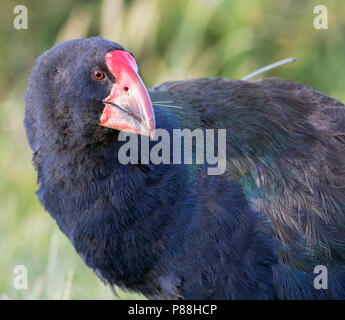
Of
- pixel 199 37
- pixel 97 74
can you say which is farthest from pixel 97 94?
pixel 199 37

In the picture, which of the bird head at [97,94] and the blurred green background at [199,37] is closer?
the bird head at [97,94]

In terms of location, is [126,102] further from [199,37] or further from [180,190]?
[199,37]

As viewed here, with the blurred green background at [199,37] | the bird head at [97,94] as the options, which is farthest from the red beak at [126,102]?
the blurred green background at [199,37]

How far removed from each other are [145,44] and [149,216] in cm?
373

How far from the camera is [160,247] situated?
2.95 metres

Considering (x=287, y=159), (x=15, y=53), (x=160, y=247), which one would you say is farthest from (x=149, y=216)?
(x=15, y=53)

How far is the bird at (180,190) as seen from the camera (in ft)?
9.32

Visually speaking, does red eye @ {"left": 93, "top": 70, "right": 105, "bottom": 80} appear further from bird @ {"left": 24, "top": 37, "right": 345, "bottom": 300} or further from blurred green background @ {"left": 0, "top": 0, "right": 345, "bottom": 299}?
blurred green background @ {"left": 0, "top": 0, "right": 345, "bottom": 299}

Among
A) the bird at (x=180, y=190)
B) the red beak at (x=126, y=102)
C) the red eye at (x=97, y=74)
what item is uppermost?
the red eye at (x=97, y=74)

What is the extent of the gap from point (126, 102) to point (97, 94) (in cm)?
14

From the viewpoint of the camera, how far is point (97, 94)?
9.26 feet

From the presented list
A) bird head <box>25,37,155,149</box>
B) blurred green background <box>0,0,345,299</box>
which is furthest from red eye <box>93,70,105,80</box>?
blurred green background <box>0,0,345,299</box>

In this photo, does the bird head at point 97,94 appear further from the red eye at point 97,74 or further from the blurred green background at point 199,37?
the blurred green background at point 199,37

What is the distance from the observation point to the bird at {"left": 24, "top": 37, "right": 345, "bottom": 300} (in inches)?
112
